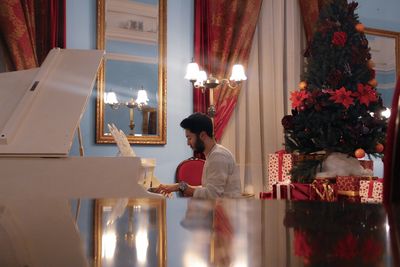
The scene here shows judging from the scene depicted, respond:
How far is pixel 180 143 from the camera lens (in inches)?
171

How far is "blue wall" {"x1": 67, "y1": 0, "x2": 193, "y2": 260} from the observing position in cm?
399

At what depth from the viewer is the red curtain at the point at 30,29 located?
3.59 metres

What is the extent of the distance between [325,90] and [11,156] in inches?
95.2

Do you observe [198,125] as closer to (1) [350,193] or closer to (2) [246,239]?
(1) [350,193]

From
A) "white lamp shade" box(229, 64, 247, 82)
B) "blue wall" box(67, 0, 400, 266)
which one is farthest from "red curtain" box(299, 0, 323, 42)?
"blue wall" box(67, 0, 400, 266)

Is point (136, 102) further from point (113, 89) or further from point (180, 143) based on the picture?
point (180, 143)

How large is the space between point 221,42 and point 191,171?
1534 mm

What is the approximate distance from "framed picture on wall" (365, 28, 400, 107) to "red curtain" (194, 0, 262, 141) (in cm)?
182

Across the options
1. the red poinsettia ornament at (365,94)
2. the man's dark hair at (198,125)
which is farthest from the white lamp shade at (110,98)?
the red poinsettia ornament at (365,94)

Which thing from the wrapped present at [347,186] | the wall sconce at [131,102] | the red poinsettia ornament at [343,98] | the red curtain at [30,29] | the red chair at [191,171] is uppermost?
the red curtain at [30,29]

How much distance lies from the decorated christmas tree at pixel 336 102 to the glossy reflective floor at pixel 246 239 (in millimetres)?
2942

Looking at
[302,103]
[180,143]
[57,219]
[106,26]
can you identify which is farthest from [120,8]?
[57,219]

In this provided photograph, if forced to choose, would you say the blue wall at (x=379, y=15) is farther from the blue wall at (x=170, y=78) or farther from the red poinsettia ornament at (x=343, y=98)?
the red poinsettia ornament at (x=343, y=98)

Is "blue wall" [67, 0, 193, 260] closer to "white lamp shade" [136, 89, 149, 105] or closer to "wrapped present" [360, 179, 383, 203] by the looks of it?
"white lamp shade" [136, 89, 149, 105]
